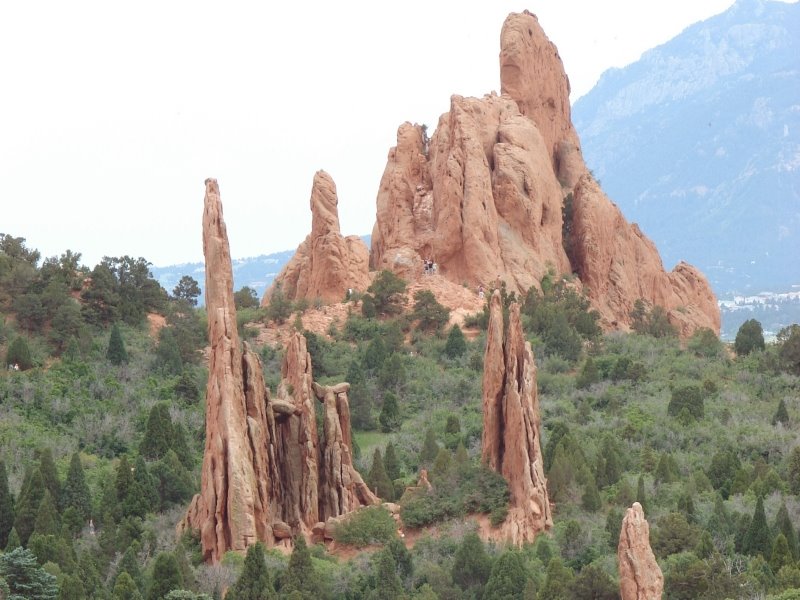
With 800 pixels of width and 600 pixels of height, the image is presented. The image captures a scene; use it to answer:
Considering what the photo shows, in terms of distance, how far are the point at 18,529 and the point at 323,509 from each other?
6.84 meters

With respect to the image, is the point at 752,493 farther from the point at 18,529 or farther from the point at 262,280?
the point at 262,280

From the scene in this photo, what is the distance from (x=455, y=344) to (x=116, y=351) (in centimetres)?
→ 1151

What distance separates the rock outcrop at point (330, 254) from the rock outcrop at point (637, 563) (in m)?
36.5

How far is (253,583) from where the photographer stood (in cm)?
3262

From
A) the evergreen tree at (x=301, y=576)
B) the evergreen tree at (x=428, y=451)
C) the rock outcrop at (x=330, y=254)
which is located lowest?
the evergreen tree at (x=301, y=576)

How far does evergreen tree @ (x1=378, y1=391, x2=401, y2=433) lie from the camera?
52281mm

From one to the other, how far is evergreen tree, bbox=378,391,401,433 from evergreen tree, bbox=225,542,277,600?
19328mm

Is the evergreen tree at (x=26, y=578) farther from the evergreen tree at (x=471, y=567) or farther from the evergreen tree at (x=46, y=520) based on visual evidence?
the evergreen tree at (x=471, y=567)

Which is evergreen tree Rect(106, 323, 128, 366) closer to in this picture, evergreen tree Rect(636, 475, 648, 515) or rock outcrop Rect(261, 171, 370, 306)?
rock outcrop Rect(261, 171, 370, 306)

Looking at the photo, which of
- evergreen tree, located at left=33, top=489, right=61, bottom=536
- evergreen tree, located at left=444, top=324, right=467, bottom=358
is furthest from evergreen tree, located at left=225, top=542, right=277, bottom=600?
evergreen tree, located at left=444, top=324, right=467, bottom=358

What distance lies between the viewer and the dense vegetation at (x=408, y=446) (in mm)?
34500

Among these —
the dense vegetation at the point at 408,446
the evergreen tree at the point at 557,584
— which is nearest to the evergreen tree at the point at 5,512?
the dense vegetation at the point at 408,446

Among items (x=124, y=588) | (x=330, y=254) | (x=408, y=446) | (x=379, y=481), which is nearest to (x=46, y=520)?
(x=124, y=588)

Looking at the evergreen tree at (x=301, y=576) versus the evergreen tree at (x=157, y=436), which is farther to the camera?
the evergreen tree at (x=157, y=436)
